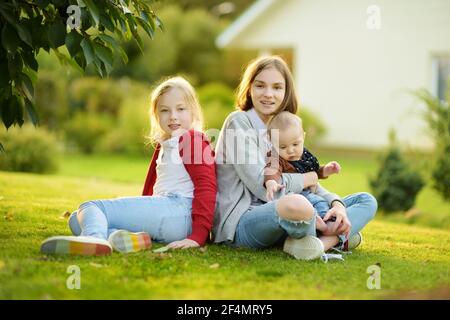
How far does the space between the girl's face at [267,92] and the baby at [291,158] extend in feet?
0.29

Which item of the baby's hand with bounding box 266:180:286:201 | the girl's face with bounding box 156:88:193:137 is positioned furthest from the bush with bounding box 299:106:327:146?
the baby's hand with bounding box 266:180:286:201

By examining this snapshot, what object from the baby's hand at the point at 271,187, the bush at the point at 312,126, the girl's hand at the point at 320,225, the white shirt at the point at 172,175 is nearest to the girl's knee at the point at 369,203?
the girl's hand at the point at 320,225

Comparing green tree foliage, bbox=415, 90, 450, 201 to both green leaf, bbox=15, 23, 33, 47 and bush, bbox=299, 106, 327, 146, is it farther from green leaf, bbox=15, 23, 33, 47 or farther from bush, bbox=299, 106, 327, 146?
bush, bbox=299, 106, 327, 146

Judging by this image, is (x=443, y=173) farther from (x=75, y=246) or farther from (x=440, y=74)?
(x=440, y=74)

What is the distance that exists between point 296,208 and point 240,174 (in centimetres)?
49

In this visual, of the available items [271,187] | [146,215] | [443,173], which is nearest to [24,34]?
[146,215]

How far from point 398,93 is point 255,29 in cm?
364

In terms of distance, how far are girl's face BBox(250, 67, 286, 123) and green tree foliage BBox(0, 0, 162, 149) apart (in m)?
0.69

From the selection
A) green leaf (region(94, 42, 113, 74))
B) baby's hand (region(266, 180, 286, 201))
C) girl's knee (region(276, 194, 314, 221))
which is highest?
green leaf (region(94, 42, 113, 74))

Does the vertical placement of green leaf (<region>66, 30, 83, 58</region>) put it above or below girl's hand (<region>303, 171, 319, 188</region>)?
above

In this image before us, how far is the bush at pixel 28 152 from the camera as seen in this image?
10312 mm

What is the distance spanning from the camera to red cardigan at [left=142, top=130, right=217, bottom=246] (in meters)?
3.99

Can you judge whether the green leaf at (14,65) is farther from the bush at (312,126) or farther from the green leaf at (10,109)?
the bush at (312,126)

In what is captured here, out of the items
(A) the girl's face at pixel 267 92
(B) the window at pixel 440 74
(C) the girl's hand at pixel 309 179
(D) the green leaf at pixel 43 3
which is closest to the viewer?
(D) the green leaf at pixel 43 3
